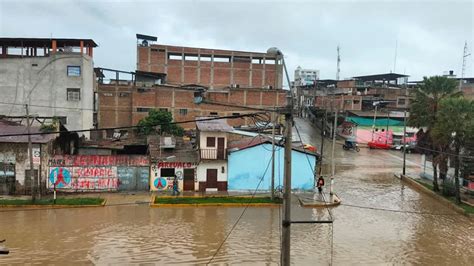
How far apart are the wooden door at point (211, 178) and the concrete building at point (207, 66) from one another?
43603 millimetres

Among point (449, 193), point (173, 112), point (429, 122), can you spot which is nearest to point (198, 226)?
point (449, 193)

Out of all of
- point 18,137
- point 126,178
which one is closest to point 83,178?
point 126,178

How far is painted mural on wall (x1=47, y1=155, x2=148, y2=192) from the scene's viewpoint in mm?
27250

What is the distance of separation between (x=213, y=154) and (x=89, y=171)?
7973mm

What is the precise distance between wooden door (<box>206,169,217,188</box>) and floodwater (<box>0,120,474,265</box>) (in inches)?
174

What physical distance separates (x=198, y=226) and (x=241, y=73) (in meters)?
54.5

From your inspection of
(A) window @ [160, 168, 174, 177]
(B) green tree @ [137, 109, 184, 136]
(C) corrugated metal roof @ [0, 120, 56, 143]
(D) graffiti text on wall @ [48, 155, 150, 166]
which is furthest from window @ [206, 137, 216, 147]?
(B) green tree @ [137, 109, 184, 136]

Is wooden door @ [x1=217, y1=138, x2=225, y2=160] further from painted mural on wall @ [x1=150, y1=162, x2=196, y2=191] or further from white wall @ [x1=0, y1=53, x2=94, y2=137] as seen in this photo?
white wall @ [x1=0, y1=53, x2=94, y2=137]

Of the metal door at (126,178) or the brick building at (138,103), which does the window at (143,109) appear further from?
the metal door at (126,178)

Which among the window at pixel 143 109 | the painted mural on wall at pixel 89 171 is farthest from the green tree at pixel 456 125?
the window at pixel 143 109

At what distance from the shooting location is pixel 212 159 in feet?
93.8

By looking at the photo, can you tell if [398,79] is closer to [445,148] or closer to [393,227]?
[445,148]

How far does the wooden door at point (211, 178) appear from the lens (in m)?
28.8

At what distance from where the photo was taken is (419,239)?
19734 millimetres
